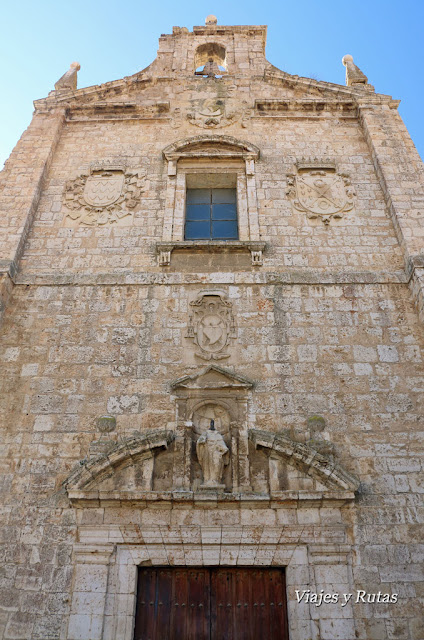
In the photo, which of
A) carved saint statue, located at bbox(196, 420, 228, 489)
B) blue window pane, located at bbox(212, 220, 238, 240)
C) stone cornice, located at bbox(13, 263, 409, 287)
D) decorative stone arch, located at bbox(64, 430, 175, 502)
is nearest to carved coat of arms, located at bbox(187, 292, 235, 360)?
stone cornice, located at bbox(13, 263, 409, 287)

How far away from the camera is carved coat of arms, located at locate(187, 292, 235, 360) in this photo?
7438 mm

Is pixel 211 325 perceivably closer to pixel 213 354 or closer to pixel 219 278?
pixel 213 354

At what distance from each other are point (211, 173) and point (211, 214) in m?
0.83

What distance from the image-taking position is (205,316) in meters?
7.72

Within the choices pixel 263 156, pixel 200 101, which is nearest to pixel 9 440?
pixel 263 156

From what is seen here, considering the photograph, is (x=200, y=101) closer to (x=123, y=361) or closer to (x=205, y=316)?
(x=205, y=316)

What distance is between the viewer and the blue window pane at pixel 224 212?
9.23 meters

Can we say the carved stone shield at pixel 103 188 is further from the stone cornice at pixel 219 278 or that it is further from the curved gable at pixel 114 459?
A: the curved gable at pixel 114 459

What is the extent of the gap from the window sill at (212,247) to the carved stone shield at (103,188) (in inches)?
58.9

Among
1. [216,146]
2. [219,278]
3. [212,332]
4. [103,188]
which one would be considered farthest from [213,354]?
[216,146]

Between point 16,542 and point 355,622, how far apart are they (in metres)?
3.62

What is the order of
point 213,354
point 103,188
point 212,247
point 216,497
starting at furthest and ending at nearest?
1. point 103,188
2. point 212,247
3. point 213,354
4. point 216,497

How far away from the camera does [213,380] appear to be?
718cm

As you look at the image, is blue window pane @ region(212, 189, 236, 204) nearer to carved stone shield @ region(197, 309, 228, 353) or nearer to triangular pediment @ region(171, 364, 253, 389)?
carved stone shield @ region(197, 309, 228, 353)
